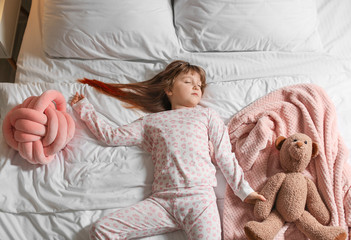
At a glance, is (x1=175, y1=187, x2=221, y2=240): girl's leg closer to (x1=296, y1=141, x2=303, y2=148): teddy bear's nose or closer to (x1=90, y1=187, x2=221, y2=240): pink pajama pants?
(x1=90, y1=187, x2=221, y2=240): pink pajama pants

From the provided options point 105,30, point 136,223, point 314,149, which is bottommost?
point 136,223

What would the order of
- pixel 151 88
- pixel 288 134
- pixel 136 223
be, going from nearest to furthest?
pixel 136 223 → pixel 288 134 → pixel 151 88

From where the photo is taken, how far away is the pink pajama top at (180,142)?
1353mm

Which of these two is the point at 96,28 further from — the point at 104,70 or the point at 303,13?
the point at 303,13

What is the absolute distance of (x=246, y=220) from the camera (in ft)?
4.38

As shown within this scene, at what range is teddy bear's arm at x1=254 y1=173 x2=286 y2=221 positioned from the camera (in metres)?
1.30

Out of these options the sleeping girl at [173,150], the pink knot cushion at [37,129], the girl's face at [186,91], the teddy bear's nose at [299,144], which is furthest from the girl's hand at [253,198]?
the pink knot cushion at [37,129]

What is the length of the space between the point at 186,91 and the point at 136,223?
59cm

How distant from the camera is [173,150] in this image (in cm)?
139

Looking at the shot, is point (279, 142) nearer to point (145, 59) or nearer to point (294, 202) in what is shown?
point (294, 202)

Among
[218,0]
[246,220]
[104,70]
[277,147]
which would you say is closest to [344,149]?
[277,147]

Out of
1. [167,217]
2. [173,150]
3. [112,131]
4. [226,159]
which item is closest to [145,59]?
[112,131]

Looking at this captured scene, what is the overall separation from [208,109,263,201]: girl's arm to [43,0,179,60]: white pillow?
0.46 meters

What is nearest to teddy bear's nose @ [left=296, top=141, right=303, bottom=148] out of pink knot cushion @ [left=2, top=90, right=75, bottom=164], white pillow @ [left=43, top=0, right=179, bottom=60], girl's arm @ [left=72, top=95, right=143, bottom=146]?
girl's arm @ [left=72, top=95, right=143, bottom=146]
